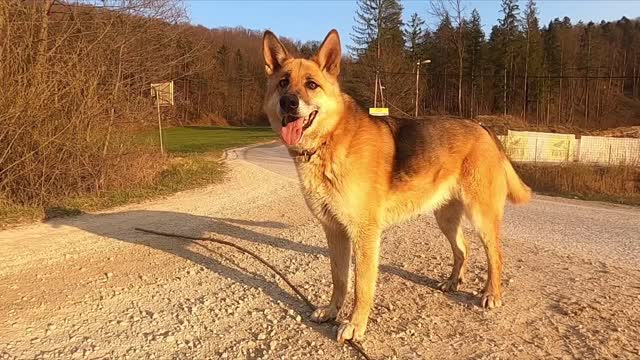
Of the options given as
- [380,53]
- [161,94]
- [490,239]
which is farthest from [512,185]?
[380,53]

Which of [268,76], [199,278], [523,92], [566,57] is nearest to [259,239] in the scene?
[199,278]

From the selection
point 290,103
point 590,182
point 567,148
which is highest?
point 290,103

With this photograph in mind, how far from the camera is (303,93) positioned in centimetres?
474

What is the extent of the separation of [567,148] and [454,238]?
27.9 m

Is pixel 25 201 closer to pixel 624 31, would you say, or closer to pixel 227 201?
pixel 227 201

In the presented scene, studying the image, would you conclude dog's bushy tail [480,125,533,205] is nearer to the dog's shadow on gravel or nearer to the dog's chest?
the dog's shadow on gravel

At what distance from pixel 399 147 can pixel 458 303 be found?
194cm

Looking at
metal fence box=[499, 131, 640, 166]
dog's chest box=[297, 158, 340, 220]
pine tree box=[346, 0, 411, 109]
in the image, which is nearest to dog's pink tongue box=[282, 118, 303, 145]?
dog's chest box=[297, 158, 340, 220]

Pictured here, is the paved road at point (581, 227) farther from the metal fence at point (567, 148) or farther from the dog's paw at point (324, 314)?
the metal fence at point (567, 148)

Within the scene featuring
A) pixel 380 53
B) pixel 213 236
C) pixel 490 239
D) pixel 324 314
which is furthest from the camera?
pixel 380 53

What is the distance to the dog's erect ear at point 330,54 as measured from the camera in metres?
5.11

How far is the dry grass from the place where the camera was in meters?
17.5

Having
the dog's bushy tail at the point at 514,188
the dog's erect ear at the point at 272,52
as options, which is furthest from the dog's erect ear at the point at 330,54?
the dog's bushy tail at the point at 514,188

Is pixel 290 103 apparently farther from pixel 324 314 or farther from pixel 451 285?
pixel 451 285
